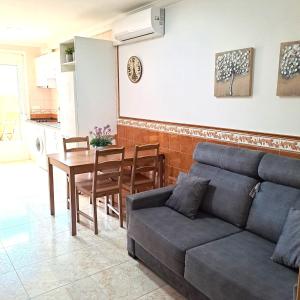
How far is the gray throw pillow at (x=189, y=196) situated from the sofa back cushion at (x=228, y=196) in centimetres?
9

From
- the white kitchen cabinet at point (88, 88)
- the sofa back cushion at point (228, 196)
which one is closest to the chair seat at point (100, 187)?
the sofa back cushion at point (228, 196)

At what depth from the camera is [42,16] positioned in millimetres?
4082

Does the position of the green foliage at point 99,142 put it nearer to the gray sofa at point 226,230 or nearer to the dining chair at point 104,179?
the dining chair at point 104,179

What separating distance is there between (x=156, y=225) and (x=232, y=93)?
55.1 inches

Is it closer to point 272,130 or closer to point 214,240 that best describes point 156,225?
point 214,240

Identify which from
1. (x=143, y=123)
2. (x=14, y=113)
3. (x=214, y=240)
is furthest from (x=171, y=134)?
(x=14, y=113)

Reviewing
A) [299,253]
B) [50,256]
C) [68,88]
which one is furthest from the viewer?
[68,88]

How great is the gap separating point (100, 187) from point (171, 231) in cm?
121

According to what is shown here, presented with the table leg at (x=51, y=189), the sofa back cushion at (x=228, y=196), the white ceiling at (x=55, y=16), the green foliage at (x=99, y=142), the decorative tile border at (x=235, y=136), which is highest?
the white ceiling at (x=55, y=16)

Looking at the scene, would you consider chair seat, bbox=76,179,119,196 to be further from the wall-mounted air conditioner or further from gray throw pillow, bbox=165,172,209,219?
the wall-mounted air conditioner

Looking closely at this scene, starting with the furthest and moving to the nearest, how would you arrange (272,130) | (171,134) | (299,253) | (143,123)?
1. (143,123)
2. (171,134)
3. (272,130)
4. (299,253)

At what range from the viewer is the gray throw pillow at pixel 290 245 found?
5.54 feet

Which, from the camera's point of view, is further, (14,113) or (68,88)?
(14,113)

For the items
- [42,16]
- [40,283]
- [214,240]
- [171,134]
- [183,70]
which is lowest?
[40,283]
